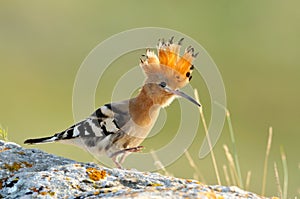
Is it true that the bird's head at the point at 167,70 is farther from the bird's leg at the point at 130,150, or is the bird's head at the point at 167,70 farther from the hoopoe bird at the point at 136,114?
the bird's leg at the point at 130,150

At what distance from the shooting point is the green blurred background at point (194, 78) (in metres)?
20.9

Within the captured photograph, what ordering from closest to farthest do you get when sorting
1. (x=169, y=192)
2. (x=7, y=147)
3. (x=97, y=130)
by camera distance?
(x=169, y=192) → (x=7, y=147) → (x=97, y=130)

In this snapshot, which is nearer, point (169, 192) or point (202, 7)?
point (169, 192)

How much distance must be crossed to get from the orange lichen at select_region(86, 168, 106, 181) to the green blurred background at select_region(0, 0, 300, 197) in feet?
40.8

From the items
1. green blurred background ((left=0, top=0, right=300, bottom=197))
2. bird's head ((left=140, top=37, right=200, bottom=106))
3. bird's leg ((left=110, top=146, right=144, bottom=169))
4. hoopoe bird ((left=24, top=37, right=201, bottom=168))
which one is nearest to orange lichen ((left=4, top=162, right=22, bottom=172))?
hoopoe bird ((left=24, top=37, right=201, bottom=168))

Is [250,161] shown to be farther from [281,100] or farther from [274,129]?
[281,100]

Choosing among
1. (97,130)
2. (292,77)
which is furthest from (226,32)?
(97,130)

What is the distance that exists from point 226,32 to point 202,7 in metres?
2.44

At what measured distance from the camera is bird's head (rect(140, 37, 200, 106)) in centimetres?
608

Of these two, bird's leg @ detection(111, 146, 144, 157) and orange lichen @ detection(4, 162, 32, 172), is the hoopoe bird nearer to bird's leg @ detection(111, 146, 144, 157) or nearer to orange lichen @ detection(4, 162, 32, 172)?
bird's leg @ detection(111, 146, 144, 157)

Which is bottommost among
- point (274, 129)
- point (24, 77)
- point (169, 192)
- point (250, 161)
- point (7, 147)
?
point (169, 192)

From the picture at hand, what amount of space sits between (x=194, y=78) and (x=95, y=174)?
19.9 meters

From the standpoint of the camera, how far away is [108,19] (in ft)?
101

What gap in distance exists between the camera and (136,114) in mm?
5953
